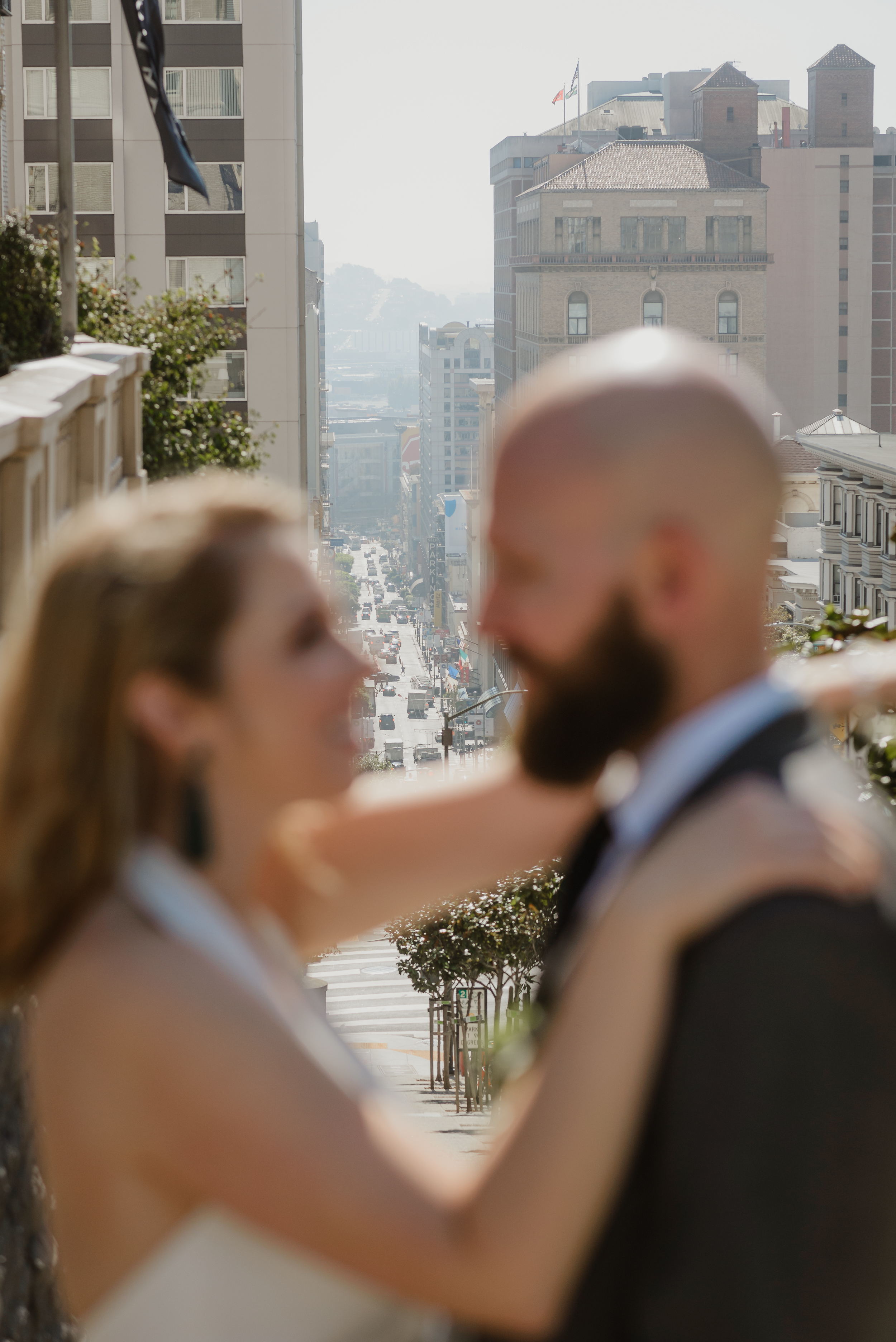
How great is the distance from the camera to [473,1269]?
170cm

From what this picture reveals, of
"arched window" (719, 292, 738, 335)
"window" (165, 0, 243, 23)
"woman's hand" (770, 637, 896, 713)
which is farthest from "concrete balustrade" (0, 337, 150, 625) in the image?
"arched window" (719, 292, 738, 335)

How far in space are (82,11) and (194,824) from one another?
189 ft

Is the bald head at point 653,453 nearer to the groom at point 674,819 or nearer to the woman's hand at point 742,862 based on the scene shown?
the groom at point 674,819

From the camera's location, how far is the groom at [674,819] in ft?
5.04

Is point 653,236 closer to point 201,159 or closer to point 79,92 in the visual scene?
point 201,159

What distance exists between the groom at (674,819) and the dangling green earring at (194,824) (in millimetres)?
467

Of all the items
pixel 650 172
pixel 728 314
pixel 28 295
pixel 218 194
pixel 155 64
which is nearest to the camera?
pixel 28 295

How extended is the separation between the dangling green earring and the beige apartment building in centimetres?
11160

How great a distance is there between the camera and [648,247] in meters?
113

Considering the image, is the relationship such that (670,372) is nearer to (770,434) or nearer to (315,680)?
(770,434)

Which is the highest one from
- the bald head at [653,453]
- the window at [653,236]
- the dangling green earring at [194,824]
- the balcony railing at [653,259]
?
the window at [653,236]

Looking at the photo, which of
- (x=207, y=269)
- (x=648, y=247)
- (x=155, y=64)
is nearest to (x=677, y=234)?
(x=648, y=247)

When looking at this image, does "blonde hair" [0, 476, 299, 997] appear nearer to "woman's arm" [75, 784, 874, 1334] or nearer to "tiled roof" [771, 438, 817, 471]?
"woman's arm" [75, 784, 874, 1334]

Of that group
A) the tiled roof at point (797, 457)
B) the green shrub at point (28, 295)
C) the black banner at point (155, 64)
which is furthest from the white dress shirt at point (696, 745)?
the tiled roof at point (797, 457)
